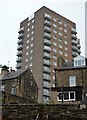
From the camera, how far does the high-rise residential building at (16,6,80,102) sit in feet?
295

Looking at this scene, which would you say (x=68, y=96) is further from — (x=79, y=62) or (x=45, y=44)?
(x=45, y=44)

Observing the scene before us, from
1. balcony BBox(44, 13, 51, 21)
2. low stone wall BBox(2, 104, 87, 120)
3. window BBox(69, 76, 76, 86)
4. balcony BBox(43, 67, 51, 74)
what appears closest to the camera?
low stone wall BBox(2, 104, 87, 120)

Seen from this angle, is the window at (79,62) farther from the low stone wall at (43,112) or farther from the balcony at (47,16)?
the balcony at (47,16)

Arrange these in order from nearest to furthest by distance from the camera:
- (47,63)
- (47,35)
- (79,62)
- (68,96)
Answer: (68,96), (79,62), (47,63), (47,35)

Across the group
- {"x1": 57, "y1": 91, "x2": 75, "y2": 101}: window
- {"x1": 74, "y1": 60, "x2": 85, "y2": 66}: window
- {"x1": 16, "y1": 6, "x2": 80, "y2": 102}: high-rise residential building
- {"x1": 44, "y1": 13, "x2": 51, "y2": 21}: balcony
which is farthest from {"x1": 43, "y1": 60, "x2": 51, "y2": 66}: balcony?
{"x1": 57, "y1": 91, "x2": 75, "y2": 101}: window

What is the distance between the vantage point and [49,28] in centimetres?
9931

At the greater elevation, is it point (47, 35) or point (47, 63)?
point (47, 35)

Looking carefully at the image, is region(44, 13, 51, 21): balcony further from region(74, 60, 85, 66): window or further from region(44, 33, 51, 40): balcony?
region(74, 60, 85, 66): window

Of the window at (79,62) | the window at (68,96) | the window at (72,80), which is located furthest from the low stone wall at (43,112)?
the window at (79,62)

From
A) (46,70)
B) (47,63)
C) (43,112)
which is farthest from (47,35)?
(43,112)

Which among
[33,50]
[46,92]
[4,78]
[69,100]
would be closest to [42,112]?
[69,100]

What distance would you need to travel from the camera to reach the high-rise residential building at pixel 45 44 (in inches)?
3546

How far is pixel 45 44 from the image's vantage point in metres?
95.4

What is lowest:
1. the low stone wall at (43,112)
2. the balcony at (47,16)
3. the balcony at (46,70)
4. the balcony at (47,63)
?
the low stone wall at (43,112)
